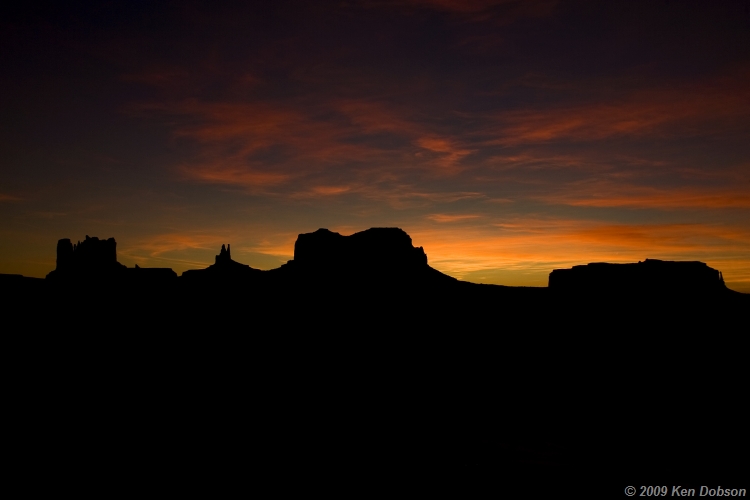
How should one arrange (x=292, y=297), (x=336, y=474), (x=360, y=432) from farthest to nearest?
(x=292, y=297), (x=360, y=432), (x=336, y=474)

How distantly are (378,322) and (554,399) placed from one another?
3419 centimetres

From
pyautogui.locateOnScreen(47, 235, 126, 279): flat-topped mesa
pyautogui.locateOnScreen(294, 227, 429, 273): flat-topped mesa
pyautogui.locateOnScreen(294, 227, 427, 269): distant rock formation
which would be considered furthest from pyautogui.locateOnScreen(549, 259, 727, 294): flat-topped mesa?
pyautogui.locateOnScreen(47, 235, 126, 279): flat-topped mesa

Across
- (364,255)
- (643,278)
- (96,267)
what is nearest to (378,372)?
(364,255)

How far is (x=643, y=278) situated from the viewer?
291 feet

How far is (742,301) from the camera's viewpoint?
9388 centimetres

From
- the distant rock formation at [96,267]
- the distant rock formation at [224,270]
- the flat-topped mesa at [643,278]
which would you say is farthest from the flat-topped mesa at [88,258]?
the flat-topped mesa at [643,278]

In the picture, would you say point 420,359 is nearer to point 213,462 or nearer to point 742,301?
point 213,462

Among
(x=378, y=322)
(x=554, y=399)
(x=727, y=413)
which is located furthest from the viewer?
(x=378, y=322)

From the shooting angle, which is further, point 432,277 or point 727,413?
point 432,277

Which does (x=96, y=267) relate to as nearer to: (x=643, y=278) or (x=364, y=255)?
(x=364, y=255)

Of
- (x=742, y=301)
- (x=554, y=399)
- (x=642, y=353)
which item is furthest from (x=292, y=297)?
(x=742, y=301)

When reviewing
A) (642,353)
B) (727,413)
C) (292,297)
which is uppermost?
(292,297)

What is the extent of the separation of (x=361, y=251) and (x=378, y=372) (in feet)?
147

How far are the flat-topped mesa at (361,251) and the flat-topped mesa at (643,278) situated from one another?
114 feet
